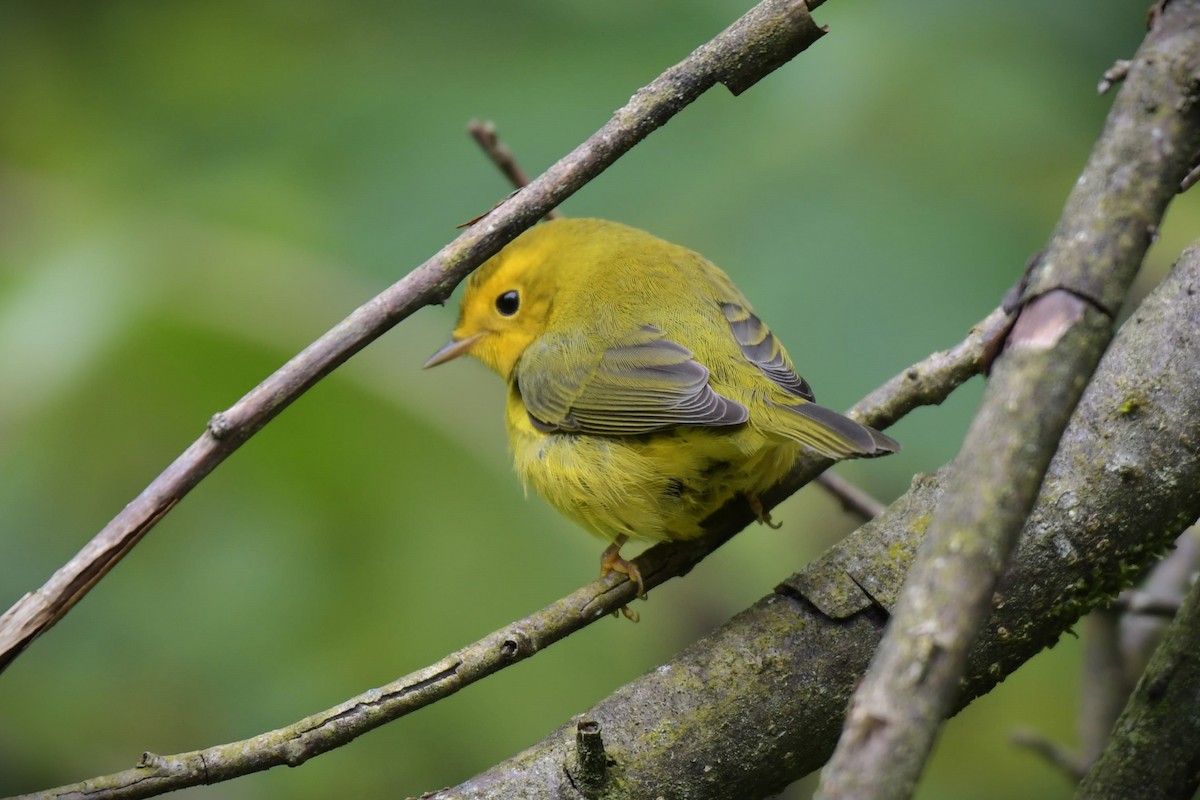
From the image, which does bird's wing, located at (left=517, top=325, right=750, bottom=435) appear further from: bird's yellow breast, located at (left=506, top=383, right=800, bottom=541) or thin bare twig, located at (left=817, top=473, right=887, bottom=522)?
thin bare twig, located at (left=817, top=473, right=887, bottom=522)

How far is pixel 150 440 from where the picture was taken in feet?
12.0

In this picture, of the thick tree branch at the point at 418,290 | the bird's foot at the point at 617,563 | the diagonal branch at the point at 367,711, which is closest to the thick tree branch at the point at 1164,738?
the diagonal branch at the point at 367,711

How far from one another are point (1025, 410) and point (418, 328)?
314 centimetres

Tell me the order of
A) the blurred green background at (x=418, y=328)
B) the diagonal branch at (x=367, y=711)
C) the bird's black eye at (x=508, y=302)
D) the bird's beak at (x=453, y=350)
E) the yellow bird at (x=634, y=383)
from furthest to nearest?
the bird's black eye at (x=508, y=302) → the bird's beak at (x=453, y=350) → the blurred green background at (x=418, y=328) → the yellow bird at (x=634, y=383) → the diagonal branch at (x=367, y=711)

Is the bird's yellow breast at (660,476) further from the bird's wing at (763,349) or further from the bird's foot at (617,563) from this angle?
the bird's wing at (763,349)

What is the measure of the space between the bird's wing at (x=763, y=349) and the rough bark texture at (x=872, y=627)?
2.85ft

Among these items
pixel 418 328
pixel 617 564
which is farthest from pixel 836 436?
pixel 418 328

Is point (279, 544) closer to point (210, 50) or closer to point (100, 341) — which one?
point (100, 341)

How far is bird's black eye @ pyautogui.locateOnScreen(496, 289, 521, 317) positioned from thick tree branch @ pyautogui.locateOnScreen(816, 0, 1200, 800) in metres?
2.60

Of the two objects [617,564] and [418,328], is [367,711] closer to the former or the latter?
[617,564]

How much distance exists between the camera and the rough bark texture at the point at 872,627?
1999mm

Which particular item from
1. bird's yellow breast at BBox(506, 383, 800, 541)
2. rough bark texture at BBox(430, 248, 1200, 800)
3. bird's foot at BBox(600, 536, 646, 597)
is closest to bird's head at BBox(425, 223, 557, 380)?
bird's yellow breast at BBox(506, 383, 800, 541)

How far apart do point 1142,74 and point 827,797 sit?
33.4 inches

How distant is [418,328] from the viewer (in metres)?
4.09
